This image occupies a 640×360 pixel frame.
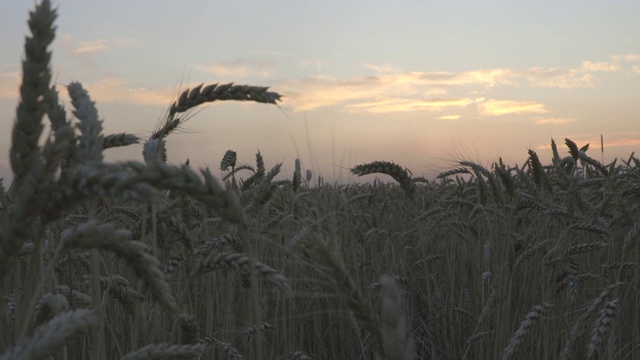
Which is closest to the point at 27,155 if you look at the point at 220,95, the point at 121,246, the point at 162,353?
the point at 121,246

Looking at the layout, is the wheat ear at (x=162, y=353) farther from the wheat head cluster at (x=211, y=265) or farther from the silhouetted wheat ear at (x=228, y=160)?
the silhouetted wheat ear at (x=228, y=160)

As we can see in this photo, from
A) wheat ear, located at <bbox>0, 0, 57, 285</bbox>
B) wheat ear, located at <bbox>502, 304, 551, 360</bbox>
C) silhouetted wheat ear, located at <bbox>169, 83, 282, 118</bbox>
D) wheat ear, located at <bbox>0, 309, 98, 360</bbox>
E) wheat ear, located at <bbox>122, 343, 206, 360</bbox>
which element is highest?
silhouetted wheat ear, located at <bbox>169, 83, 282, 118</bbox>

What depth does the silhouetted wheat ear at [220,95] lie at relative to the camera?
2.12 metres

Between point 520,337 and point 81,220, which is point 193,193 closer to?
point 520,337

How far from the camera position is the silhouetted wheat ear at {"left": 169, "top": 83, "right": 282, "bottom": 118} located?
212 centimetres

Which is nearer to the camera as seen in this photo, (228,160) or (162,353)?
(162,353)

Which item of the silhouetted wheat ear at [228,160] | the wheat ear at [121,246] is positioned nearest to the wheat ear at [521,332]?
the wheat ear at [121,246]

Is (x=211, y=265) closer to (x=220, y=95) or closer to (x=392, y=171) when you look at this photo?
(x=220, y=95)

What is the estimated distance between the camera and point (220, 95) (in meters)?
2.18

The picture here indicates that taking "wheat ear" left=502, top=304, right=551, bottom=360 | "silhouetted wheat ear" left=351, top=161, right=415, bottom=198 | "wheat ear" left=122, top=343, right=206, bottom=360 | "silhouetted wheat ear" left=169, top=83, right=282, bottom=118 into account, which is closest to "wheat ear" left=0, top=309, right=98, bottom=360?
"wheat ear" left=122, top=343, right=206, bottom=360

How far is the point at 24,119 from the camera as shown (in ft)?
3.78

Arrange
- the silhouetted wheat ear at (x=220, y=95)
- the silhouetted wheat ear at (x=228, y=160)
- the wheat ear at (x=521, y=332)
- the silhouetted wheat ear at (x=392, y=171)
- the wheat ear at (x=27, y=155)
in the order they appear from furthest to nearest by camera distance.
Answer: the silhouetted wheat ear at (x=228, y=160) → the silhouetted wheat ear at (x=392, y=171) → the wheat ear at (x=521, y=332) → the silhouetted wheat ear at (x=220, y=95) → the wheat ear at (x=27, y=155)

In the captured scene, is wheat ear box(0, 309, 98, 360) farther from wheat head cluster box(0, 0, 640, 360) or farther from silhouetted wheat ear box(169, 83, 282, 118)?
silhouetted wheat ear box(169, 83, 282, 118)

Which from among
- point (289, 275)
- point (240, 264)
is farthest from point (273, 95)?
point (289, 275)
